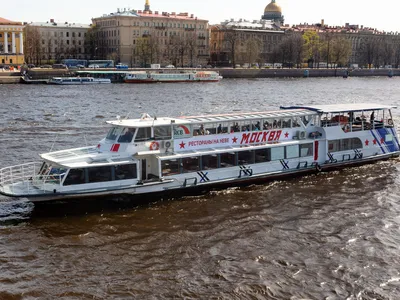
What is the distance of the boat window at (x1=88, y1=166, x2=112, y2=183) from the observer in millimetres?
19484

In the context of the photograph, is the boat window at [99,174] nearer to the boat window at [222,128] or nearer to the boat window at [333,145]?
the boat window at [222,128]

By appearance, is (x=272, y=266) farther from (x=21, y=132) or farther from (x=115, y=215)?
(x=21, y=132)

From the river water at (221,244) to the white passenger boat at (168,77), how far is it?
6961 centimetres

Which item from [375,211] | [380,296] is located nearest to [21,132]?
[375,211]

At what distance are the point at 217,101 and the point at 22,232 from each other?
45.5 metres

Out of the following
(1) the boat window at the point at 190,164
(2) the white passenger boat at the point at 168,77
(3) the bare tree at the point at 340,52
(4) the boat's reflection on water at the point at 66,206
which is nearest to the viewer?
(4) the boat's reflection on water at the point at 66,206

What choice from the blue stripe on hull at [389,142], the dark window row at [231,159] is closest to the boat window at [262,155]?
the dark window row at [231,159]

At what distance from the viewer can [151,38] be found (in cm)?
12225

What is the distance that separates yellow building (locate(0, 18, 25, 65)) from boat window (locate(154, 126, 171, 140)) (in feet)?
323

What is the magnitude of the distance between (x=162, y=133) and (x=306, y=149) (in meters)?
7.45

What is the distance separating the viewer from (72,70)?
100 meters

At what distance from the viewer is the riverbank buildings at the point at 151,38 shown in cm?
12419

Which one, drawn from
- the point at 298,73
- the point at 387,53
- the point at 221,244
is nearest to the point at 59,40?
the point at 298,73

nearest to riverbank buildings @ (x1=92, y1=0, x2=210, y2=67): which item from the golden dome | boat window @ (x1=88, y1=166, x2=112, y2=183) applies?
the golden dome
